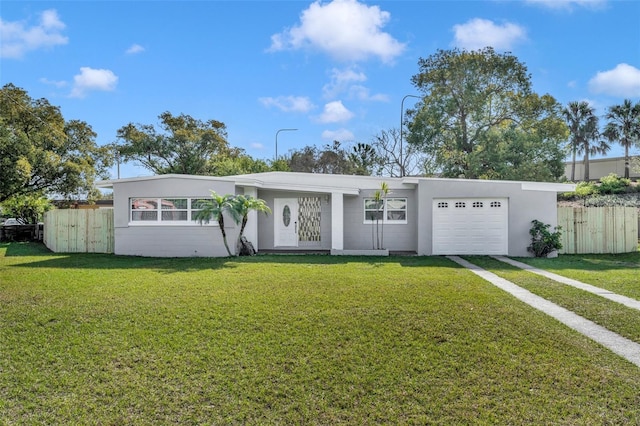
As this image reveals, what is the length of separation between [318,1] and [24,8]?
29.2 feet

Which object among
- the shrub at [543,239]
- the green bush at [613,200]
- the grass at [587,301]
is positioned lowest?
the grass at [587,301]

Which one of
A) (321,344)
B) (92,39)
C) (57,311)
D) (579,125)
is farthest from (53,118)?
(579,125)

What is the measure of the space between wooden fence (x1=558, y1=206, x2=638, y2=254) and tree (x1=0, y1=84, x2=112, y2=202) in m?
24.2

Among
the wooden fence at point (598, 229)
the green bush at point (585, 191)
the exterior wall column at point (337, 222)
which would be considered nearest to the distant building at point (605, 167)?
the green bush at point (585, 191)

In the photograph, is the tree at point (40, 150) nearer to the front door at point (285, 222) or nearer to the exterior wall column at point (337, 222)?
the front door at point (285, 222)

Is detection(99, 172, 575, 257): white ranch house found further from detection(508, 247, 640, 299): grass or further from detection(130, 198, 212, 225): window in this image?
detection(508, 247, 640, 299): grass

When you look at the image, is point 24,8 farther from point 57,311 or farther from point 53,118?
point 53,118

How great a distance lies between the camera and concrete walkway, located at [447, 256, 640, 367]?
4.79m

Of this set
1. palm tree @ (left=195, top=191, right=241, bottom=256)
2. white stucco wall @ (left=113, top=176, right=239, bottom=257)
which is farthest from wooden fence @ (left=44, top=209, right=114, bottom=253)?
palm tree @ (left=195, top=191, right=241, bottom=256)

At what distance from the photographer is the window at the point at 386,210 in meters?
15.7

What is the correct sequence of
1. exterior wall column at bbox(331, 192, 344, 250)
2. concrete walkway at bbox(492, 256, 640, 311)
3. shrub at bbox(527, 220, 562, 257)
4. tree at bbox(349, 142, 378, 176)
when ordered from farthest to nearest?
tree at bbox(349, 142, 378, 176), exterior wall column at bbox(331, 192, 344, 250), shrub at bbox(527, 220, 562, 257), concrete walkway at bbox(492, 256, 640, 311)

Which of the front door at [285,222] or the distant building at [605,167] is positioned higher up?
the distant building at [605,167]

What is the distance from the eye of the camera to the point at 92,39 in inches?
526

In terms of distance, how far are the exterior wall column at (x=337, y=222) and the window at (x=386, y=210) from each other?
122 centimetres
